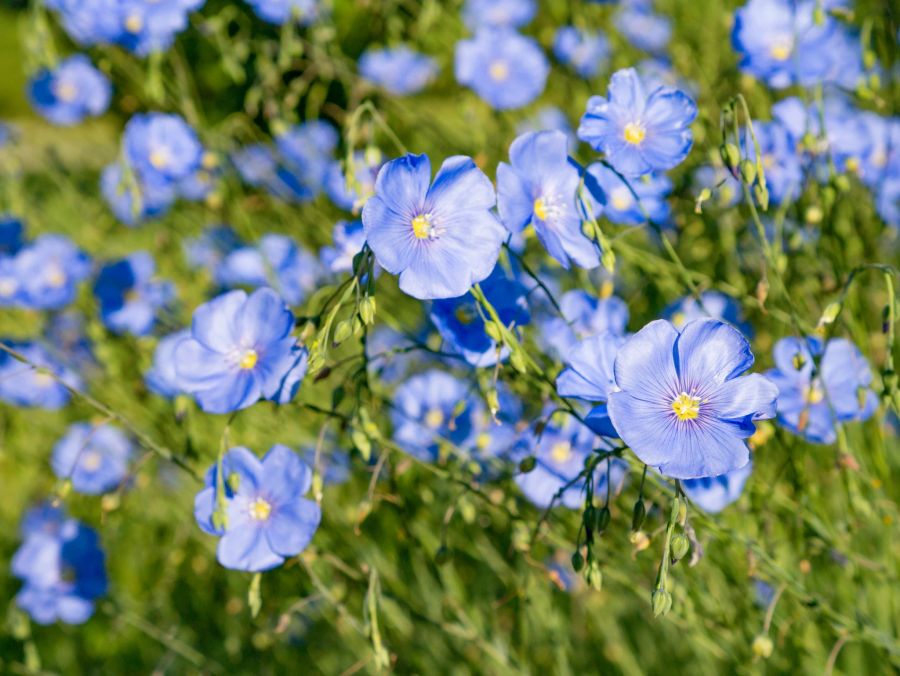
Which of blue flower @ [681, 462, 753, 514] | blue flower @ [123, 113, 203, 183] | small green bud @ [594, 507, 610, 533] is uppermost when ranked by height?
small green bud @ [594, 507, 610, 533]

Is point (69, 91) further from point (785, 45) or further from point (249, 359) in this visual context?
point (785, 45)

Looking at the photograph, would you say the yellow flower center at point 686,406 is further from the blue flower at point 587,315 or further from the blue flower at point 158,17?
the blue flower at point 158,17

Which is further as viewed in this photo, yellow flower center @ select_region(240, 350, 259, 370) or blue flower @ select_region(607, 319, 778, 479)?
yellow flower center @ select_region(240, 350, 259, 370)

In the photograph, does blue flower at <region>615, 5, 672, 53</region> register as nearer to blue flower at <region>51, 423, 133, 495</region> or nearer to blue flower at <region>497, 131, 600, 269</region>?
blue flower at <region>497, 131, 600, 269</region>

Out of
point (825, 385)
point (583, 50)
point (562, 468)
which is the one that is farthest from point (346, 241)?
point (583, 50)

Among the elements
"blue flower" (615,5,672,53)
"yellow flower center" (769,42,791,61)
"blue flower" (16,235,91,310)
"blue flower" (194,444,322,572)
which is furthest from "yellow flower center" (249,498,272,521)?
"blue flower" (615,5,672,53)

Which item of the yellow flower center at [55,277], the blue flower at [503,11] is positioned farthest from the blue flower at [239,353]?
the blue flower at [503,11]
